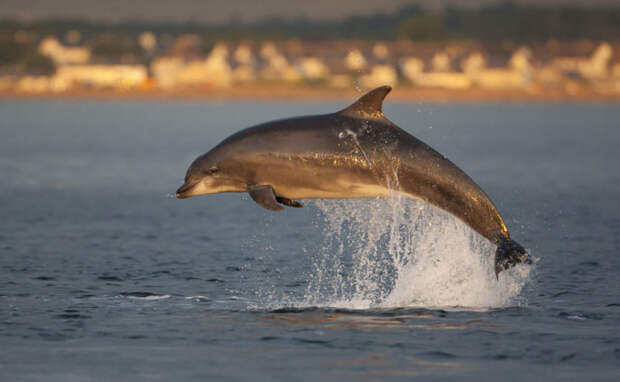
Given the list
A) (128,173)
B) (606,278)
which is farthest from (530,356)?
(128,173)

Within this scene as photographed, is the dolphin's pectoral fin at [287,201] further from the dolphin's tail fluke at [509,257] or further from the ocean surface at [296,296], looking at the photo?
the dolphin's tail fluke at [509,257]

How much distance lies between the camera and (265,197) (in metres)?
13.3

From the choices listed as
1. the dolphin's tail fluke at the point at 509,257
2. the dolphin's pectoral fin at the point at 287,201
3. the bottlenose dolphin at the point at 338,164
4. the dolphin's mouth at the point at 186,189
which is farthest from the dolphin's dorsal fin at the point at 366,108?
the dolphin's tail fluke at the point at 509,257

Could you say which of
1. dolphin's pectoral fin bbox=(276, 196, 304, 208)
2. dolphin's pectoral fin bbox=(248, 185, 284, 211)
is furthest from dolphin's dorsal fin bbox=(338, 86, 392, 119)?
dolphin's pectoral fin bbox=(248, 185, 284, 211)

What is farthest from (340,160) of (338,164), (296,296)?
(296,296)

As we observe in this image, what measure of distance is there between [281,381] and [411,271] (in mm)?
6491

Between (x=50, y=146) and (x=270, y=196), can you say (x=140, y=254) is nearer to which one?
(x=270, y=196)

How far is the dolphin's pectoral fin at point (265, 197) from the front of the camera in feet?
42.6

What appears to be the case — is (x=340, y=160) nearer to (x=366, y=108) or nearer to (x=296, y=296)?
(x=366, y=108)

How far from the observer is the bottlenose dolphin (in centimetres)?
1389

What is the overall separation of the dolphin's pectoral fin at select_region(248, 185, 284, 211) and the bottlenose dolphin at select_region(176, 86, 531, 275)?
11.5 inches

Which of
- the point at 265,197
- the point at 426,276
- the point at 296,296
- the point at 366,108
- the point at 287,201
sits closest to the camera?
the point at 265,197

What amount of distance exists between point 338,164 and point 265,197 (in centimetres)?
123

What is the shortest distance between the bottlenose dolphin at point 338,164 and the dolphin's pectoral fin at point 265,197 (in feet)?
0.96
